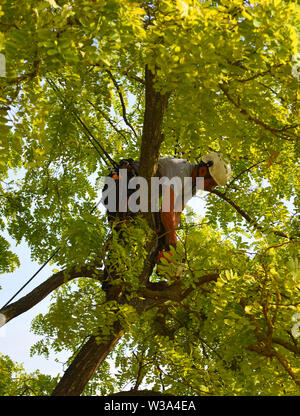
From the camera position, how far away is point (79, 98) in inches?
212

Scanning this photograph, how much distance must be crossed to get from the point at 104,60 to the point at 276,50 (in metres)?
1.04

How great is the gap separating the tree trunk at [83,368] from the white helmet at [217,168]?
7.53 feet

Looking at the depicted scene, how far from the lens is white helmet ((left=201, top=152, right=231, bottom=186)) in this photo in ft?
19.5

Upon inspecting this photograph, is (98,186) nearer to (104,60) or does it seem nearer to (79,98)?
(79,98)

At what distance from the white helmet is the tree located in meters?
0.64

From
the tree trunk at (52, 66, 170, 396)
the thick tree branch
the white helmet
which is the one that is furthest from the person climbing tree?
Result: the thick tree branch

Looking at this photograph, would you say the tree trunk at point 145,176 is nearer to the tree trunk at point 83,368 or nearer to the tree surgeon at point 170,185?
the tree trunk at point 83,368

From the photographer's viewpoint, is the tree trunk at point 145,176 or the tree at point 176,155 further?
the tree trunk at point 145,176

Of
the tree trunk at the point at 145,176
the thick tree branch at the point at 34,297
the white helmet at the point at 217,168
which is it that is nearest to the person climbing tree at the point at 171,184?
the white helmet at the point at 217,168

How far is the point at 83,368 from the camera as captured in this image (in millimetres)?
4977

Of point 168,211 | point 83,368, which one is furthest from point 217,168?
point 83,368

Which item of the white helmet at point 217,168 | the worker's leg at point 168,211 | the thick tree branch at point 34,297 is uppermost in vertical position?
the white helmet at point 217,168

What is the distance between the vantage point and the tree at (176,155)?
109 inches

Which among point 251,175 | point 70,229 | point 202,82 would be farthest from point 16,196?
point 202,82
